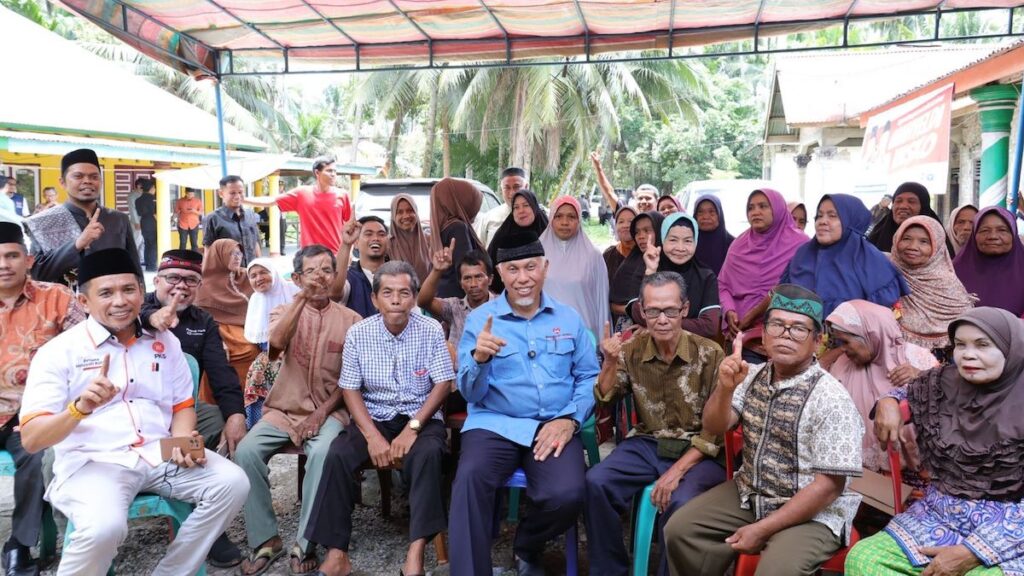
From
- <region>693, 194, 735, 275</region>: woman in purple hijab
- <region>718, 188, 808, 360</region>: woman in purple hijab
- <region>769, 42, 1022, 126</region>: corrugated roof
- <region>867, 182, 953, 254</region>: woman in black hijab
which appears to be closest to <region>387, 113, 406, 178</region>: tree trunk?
<region>769, 42, 1022, 126</region>: corrugated roof

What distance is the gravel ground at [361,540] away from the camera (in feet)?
11.4

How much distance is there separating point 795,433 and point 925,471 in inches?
21.3

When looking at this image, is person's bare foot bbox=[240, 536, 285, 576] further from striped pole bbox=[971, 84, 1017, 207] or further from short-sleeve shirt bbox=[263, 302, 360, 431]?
striped pole bbox=[971, 84, 1017, 207]

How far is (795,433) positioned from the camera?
271 centimetres

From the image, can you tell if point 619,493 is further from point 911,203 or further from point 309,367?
point 911,203

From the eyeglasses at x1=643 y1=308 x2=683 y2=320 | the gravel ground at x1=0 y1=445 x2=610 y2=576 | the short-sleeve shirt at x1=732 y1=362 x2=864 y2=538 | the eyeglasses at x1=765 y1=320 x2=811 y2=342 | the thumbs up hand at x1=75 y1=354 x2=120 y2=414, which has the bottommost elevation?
the gravel ground at x1=0 y1=445 x2=610 y2=576

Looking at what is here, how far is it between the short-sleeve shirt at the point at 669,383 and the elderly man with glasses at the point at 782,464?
0.94 feet

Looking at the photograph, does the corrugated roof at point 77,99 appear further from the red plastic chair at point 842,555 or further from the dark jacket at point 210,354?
the red plastic chair at point 842,555

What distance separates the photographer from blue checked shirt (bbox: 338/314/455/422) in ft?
11.9

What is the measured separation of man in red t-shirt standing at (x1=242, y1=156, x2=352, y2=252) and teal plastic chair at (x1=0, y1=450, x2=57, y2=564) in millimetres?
3438

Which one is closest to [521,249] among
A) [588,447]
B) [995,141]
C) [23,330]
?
[588,447]

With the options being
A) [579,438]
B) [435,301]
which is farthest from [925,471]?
[435,301]

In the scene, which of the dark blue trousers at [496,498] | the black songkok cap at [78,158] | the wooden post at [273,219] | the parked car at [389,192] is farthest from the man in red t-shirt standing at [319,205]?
the wooden post at [273,219]

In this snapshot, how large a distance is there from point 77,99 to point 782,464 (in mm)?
15621
